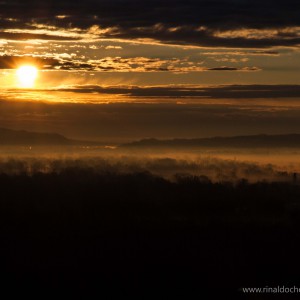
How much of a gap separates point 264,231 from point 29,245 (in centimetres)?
1661

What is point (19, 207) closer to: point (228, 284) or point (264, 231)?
point (264, 231)

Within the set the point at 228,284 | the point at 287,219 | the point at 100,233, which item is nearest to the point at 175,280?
the point at 228,284

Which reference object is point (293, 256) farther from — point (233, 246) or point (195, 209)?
point (195, 209)

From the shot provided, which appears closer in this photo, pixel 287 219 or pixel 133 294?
pixel 133 294

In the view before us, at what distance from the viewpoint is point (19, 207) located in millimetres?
76438

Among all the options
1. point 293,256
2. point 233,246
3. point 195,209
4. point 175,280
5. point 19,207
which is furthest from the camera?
point 195,209

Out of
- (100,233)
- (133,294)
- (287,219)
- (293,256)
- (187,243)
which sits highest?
(287,219)

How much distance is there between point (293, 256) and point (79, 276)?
12079 millimetres

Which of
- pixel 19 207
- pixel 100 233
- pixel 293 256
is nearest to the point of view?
pixel 293 256

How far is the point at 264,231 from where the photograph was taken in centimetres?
5850

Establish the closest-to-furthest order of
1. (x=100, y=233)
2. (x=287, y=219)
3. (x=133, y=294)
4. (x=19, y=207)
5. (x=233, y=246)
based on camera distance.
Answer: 1. (x=133, y=294)
2. (x=233, y=246)
3. (x=100, y=233)
4. (x=287, y=219)
5. (x=19, y=207)

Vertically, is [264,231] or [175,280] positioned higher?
[264,231]

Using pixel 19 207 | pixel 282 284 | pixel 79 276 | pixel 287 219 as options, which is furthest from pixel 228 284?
pixel 19 207

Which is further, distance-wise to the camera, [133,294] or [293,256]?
[293,256]
